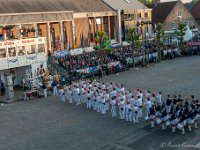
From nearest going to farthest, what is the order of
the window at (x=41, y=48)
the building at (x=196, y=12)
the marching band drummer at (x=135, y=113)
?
the marching band drummer at (x=135, y=113) < the window at (x=41, y=48) < the building at (x=196, y=12)

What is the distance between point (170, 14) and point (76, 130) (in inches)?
2163

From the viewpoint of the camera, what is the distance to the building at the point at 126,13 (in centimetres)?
5847

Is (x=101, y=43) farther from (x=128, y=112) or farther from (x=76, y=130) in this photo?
(x=76, y=130)

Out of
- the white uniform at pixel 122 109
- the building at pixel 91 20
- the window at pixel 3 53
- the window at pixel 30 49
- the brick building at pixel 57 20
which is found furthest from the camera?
the building at pixel 91 20

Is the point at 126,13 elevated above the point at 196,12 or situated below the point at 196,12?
below

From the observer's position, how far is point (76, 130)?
22750 mm

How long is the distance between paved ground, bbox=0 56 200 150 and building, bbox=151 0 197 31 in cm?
3971

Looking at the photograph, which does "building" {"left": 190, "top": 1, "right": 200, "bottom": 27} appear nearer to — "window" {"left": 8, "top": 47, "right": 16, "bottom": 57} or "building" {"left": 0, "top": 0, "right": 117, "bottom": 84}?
"building" {"left": 0, "top": 0, "right": 117, "bottom": 84}

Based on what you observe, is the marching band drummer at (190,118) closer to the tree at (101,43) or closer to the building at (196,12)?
the tree at (101,43)

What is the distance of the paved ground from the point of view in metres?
19.7

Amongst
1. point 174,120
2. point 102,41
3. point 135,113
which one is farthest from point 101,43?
point 174,120

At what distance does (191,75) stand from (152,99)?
1518 cm

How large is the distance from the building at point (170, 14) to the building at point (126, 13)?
360 inches

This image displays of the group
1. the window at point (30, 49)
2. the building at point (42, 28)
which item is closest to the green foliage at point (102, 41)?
the building at point (42, 28)
